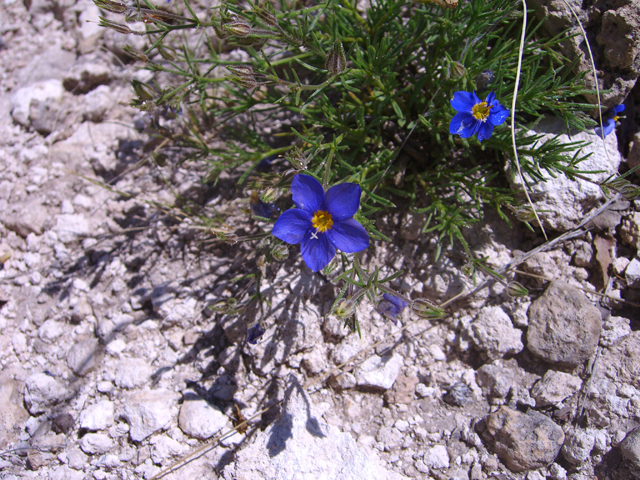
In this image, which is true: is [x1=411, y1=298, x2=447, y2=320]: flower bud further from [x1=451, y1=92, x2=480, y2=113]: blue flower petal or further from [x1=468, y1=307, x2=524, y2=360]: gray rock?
[x1=451, y1=92, x2=480, y2=113]: blue flower petal

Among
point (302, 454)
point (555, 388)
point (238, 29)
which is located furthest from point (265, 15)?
point (555, 388)

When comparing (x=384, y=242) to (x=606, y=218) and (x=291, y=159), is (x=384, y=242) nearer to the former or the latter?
(x=291, y=159)

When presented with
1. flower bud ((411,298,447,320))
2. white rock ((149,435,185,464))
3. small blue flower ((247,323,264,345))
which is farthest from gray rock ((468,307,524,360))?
white rock ((149,435,185,464))

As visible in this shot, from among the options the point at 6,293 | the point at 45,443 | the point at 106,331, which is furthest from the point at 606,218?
the point at 6,293

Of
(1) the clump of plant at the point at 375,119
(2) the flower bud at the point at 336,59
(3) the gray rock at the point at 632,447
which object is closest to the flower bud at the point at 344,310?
(1) the clump of plant at the point at 375,119

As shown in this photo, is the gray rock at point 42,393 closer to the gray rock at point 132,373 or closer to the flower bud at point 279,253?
the gray rock at point 132,373

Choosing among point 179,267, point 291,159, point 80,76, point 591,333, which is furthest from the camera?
point 80,76
